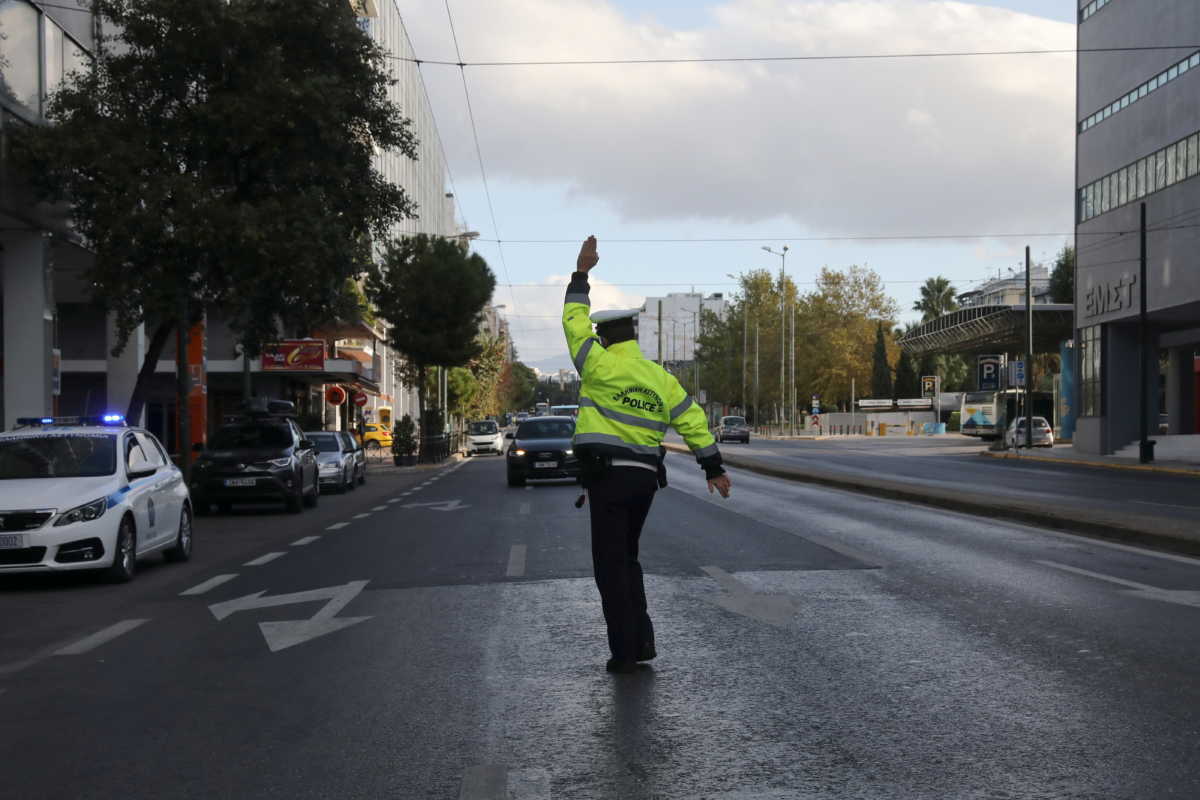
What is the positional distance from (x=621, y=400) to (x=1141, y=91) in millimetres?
45946

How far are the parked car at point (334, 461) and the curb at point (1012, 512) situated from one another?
34.6ft

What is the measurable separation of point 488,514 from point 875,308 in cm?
8817

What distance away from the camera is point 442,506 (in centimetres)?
2248

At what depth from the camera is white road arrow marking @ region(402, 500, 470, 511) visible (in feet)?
71.4

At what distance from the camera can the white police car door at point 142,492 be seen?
12.7 m

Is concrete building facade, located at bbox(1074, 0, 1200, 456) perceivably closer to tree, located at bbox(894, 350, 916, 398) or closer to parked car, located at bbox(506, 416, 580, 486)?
parked car, located at bbox(506, 416, 580, 486)

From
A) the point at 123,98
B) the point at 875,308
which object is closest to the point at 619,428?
the point at 123,98

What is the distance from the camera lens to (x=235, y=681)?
7.13 meters

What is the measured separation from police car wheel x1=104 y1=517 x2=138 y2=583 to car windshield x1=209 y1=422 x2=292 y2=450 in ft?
33.7

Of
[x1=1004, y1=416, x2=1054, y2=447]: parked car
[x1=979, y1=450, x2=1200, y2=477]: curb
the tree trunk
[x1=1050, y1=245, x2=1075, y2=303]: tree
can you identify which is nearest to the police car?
the tree trunk

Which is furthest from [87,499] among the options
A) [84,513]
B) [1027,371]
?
[1027,371]

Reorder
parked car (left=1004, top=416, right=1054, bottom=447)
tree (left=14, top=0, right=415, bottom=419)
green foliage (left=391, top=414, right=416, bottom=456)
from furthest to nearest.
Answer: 1. parked car (left=1004, top=416, right=1054, bottom=447)
2. green foliage (left=391, top=414, right=416, bottom=456)
3. tree (left=14, top=0, right=415, bottom=419)

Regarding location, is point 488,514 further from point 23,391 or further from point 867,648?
point 867,648

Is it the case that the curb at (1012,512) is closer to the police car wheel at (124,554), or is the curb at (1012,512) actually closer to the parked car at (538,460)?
the parked car at (538,460)
